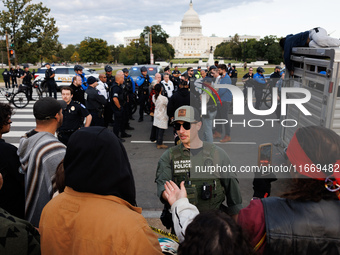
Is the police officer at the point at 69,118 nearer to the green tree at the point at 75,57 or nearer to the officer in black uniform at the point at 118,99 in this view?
the officer in black uniform at the point at 118,99

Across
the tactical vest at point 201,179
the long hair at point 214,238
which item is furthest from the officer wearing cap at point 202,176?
the long hair at point 214,238

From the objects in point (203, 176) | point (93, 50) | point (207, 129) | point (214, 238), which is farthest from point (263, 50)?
point (214, 238)

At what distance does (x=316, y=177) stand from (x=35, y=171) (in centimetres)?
231

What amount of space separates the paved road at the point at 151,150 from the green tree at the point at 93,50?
2331 inches

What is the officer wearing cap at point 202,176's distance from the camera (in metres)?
2.66

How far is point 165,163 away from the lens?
2805 mm

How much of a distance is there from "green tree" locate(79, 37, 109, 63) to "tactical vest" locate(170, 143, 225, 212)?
6925cm

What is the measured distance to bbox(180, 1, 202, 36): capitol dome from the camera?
522 ft

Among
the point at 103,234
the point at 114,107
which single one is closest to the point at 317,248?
the point at 103,234

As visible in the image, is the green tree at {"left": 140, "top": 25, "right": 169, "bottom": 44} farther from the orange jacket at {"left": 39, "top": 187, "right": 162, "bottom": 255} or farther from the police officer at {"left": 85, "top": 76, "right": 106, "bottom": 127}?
the orange jacket at {"left": 39, "top": 187, "right": 162, "bottom": 255}

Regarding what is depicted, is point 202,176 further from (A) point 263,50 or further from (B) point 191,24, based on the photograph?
(B) point 191,24

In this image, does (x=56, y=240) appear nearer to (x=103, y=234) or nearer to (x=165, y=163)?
(x=103, y=234)

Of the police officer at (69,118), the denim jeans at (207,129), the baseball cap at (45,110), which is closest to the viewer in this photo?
the baseball cap at (45,110)

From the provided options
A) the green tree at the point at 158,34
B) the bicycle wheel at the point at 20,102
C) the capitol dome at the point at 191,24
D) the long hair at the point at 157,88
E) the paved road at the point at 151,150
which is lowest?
the paved road at the point at 151,150
